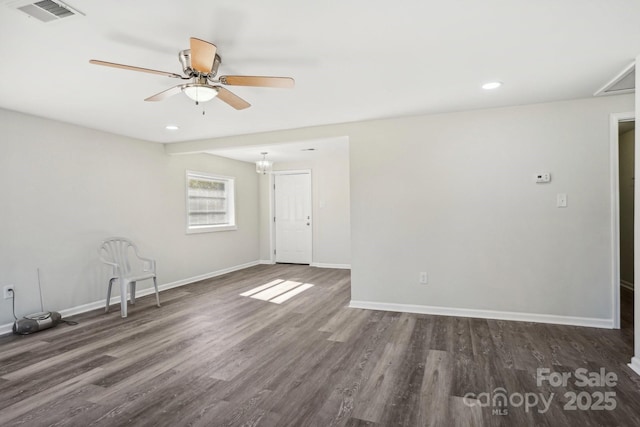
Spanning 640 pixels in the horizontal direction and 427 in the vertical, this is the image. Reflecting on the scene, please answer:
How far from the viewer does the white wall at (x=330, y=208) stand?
6695 mm

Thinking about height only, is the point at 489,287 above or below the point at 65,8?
below

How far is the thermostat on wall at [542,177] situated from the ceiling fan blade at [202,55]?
3.25 metres

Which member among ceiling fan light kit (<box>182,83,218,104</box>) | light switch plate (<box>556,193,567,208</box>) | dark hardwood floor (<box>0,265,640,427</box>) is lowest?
dark hardwood floor (<box>0,265,640,427</box>)

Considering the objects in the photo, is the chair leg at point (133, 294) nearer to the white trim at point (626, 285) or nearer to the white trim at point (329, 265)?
the white trim at point (329, 265)

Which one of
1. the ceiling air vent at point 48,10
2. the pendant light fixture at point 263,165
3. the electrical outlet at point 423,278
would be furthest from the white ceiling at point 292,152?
the ceiling air vent at point 48,10

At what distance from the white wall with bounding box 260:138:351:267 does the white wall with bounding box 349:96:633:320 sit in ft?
8.78

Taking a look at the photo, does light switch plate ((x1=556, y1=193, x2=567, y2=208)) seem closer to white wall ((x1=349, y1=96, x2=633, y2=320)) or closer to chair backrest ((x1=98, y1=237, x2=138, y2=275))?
white wall ((x1=349, y1=96, x2=633, y2=320))

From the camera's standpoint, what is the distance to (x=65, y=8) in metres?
1.69

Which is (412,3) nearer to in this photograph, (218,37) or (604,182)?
(218,37)

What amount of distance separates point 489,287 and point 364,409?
2.23m

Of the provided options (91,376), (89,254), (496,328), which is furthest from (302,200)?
(91,376)

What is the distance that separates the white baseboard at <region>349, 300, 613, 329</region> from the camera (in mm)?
3242

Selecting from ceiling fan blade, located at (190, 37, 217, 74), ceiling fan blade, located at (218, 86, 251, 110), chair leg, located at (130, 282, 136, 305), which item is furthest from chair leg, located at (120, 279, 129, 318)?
ceiling fan blade, located at (190, 37, 217, 74)

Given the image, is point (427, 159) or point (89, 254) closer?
point (427, 159)
